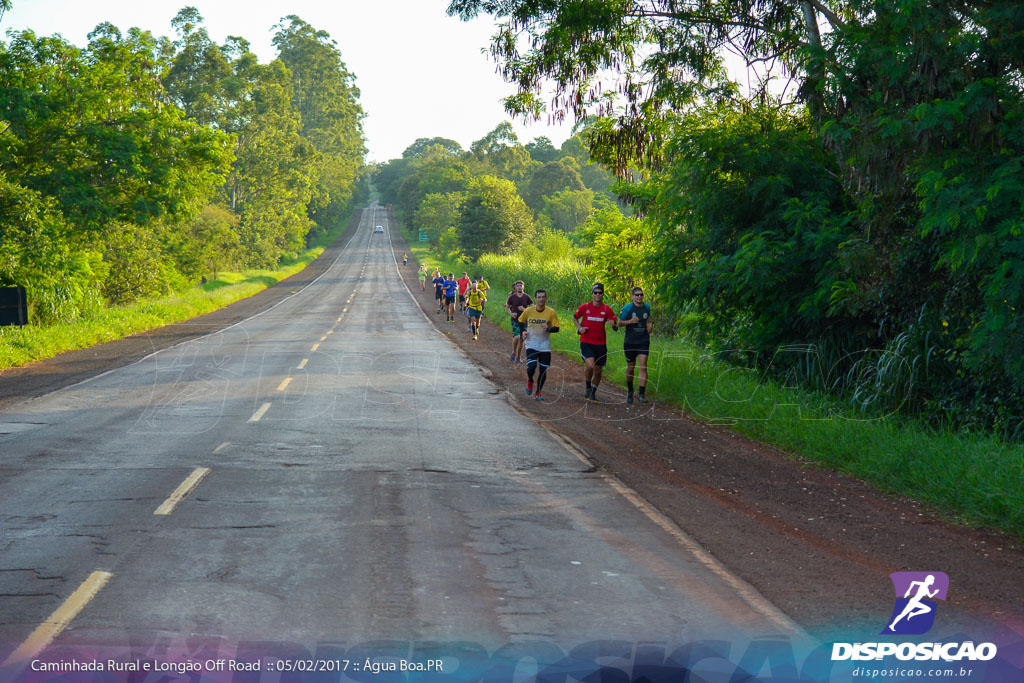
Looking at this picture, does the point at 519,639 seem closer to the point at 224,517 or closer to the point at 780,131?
the point at 224,517

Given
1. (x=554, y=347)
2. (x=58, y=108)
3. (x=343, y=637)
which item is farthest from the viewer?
(x=58, y=108)

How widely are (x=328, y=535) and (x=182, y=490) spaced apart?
2.07 metres

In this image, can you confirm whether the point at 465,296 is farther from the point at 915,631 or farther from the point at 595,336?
the point at 915,631

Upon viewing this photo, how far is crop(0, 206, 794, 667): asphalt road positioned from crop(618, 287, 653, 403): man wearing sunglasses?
2.59 m

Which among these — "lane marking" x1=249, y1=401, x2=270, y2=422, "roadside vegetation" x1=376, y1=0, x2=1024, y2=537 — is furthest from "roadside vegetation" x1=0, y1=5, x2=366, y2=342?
"roadside vegetation" x1=376, y1=0, x2=1024, y2=537

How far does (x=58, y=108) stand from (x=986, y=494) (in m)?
25.8

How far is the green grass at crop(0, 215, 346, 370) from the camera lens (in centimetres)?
2050

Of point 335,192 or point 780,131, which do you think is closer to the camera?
point 780,131

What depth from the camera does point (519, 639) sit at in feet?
15.0

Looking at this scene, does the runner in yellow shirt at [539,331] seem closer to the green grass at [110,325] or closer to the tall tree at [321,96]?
the green grass at [110,325]

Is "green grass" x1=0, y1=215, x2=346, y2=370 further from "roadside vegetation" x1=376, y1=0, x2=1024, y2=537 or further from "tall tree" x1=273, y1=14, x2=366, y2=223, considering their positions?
"tall tree" x1=273, y1=14, x2=366, y2=223

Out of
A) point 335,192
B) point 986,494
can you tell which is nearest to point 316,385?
point 986,494

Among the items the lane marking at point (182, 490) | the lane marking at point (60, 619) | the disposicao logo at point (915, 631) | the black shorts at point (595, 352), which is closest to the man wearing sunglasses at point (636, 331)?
the black shorts at point (595, 352)

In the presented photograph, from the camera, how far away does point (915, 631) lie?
16.0 ft
